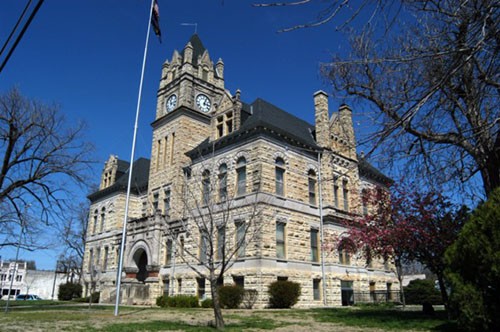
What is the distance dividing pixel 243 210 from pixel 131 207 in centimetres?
1880

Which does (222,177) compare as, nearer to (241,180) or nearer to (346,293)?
(241,180)

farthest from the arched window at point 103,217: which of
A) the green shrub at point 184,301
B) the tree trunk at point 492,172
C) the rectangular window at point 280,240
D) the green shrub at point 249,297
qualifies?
the tree trunk at point 492,172

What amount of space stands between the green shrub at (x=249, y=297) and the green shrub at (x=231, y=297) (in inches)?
16.1

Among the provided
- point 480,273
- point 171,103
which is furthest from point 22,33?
point 171,103

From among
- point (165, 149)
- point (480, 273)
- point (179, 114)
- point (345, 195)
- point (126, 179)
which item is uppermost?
point (179, 114)

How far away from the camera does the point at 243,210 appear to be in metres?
25.3

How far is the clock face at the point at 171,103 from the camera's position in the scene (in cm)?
3588

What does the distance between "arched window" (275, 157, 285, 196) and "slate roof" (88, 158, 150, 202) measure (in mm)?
17506

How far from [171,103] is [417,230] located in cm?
2705

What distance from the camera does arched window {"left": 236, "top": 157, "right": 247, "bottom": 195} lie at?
26.2 meters

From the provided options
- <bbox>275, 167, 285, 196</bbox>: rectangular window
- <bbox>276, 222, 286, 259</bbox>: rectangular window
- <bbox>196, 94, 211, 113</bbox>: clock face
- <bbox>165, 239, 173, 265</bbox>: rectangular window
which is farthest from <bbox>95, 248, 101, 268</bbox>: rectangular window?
<bbox>275, 167, 285, 196</bbox>: rectangular window

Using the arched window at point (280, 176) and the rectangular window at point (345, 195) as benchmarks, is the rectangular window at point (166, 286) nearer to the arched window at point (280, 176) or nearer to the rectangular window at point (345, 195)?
the arched window at point (280, 176)

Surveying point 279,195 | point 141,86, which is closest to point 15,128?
point 141,86

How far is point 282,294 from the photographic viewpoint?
73.5 feet
